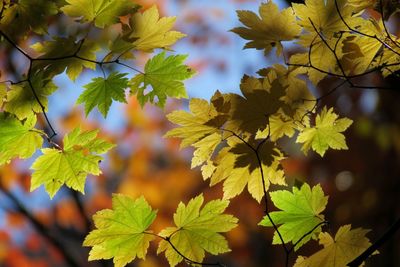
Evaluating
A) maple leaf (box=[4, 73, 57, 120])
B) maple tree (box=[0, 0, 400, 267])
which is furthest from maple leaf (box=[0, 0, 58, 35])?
maple leaf (box=[4, 73, 57, 120])

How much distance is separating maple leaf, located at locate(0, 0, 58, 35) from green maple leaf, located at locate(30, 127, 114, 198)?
0.26 meters

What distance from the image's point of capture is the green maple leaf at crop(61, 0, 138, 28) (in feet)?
3.21

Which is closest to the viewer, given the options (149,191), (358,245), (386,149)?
(358,245)

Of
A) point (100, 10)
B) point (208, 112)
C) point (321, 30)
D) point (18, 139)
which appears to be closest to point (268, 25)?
point (321, 30)

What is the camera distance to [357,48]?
3.23 ft

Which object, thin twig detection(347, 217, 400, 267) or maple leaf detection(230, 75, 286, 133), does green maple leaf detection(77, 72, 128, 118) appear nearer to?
maple leaf detection(230, 75, 286, 133)

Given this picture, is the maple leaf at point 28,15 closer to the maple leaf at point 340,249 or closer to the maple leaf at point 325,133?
the maple leaf at point 325,133

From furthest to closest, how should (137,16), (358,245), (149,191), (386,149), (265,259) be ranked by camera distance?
(149,191)
(265,259)
(386,149)
(137,16)
(358,245)

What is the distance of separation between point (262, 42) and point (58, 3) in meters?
0.48

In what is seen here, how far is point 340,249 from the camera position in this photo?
0.91 meters

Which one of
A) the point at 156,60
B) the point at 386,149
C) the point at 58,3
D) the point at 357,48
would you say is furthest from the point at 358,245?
the point at 386,149

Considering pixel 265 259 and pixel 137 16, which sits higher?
pixel 137 16

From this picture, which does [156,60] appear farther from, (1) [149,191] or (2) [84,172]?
(1) [149,191]

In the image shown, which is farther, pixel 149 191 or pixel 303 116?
pixel 149 191
